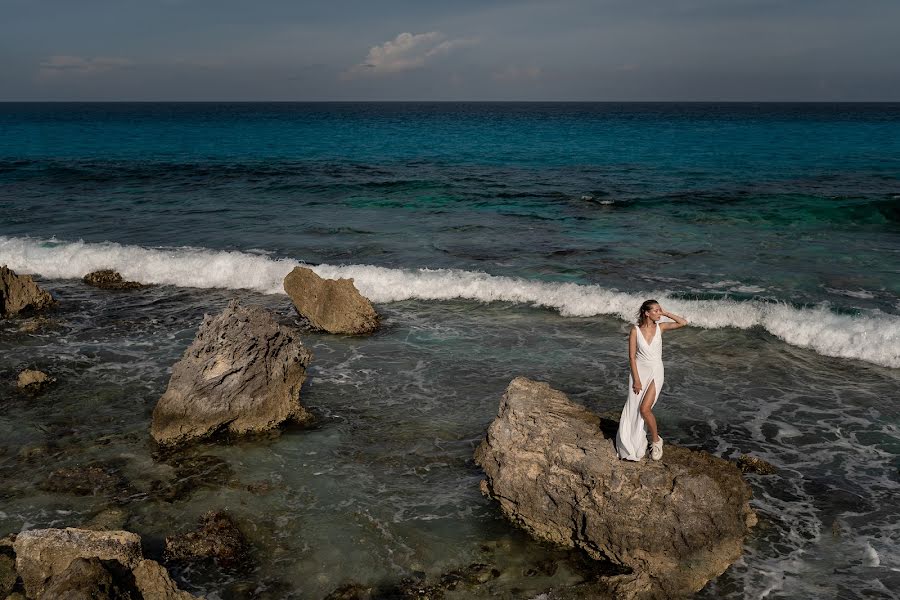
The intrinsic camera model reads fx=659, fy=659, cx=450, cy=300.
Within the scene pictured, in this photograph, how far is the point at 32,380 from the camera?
1113 cm

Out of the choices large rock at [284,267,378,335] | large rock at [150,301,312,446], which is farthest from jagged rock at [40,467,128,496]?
large rock at [284,267,378,335]

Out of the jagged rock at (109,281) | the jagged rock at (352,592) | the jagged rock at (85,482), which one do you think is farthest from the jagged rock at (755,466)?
the jagged rock at (109,281)

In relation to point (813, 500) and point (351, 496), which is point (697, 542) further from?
point (351, 496)

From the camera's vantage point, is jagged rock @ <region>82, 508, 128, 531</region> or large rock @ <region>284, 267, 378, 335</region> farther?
large rock @ <region>284, 267, 378, 335</region>

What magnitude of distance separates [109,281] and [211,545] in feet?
41.1

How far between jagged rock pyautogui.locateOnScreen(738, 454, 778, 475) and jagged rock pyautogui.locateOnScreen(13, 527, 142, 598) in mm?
7419

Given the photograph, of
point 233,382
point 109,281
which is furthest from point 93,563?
point 109,281

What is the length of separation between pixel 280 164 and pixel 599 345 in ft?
111

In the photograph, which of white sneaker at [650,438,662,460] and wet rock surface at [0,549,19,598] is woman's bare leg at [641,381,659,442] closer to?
white sneaker at [650,438,662,460]

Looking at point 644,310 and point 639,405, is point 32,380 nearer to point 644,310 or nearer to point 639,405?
point 639,405

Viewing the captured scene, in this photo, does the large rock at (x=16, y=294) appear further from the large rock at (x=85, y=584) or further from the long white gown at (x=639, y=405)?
the long white gown at (x=639, y=405)

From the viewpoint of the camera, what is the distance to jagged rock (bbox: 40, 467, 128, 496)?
27.1 feet

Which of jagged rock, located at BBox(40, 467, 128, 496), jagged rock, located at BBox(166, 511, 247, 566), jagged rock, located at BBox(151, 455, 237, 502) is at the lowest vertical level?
jagged rock, located at BBox(166, 511, 247, 566)

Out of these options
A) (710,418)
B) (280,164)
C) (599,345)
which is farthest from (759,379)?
(280,164)
